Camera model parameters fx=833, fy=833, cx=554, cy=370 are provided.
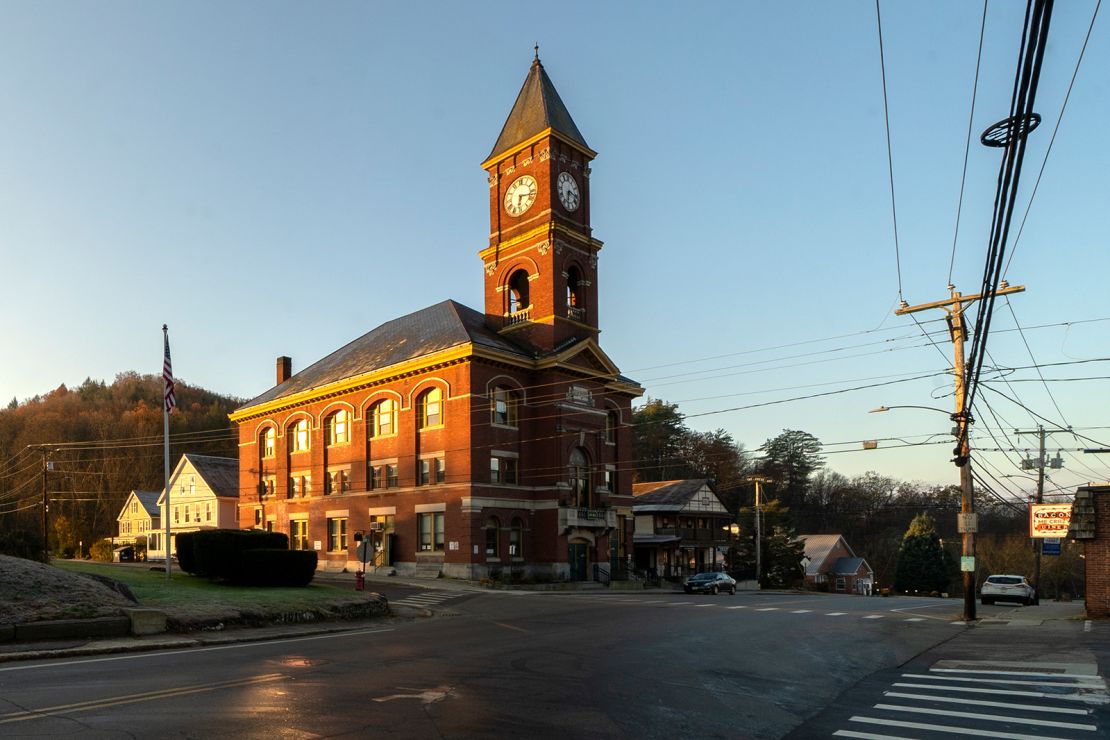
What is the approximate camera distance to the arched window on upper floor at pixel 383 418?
1986 inches

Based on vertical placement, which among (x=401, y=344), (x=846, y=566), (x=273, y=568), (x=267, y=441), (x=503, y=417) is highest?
(x=401, y=344)

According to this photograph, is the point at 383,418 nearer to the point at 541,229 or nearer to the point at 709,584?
the point at 541,229

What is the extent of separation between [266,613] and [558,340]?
28.9 meters

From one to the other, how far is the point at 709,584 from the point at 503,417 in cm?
1495

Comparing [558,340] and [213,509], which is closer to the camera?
[558,340]

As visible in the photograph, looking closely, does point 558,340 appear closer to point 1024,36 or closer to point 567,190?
point 567,190

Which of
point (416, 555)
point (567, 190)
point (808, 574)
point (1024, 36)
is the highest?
point (567, 190)

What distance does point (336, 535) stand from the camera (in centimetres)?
5362

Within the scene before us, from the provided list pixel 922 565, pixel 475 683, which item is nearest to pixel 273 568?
pixel 475 683

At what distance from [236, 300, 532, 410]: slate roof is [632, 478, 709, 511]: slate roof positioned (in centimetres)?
2324

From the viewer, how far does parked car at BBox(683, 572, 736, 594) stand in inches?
1847

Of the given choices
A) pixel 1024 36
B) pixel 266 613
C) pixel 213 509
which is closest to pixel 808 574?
pixel 213 509

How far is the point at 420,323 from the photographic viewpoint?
5472 cm

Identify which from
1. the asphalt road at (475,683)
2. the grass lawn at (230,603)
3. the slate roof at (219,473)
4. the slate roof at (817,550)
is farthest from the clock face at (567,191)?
the slate roof at (817,550)
